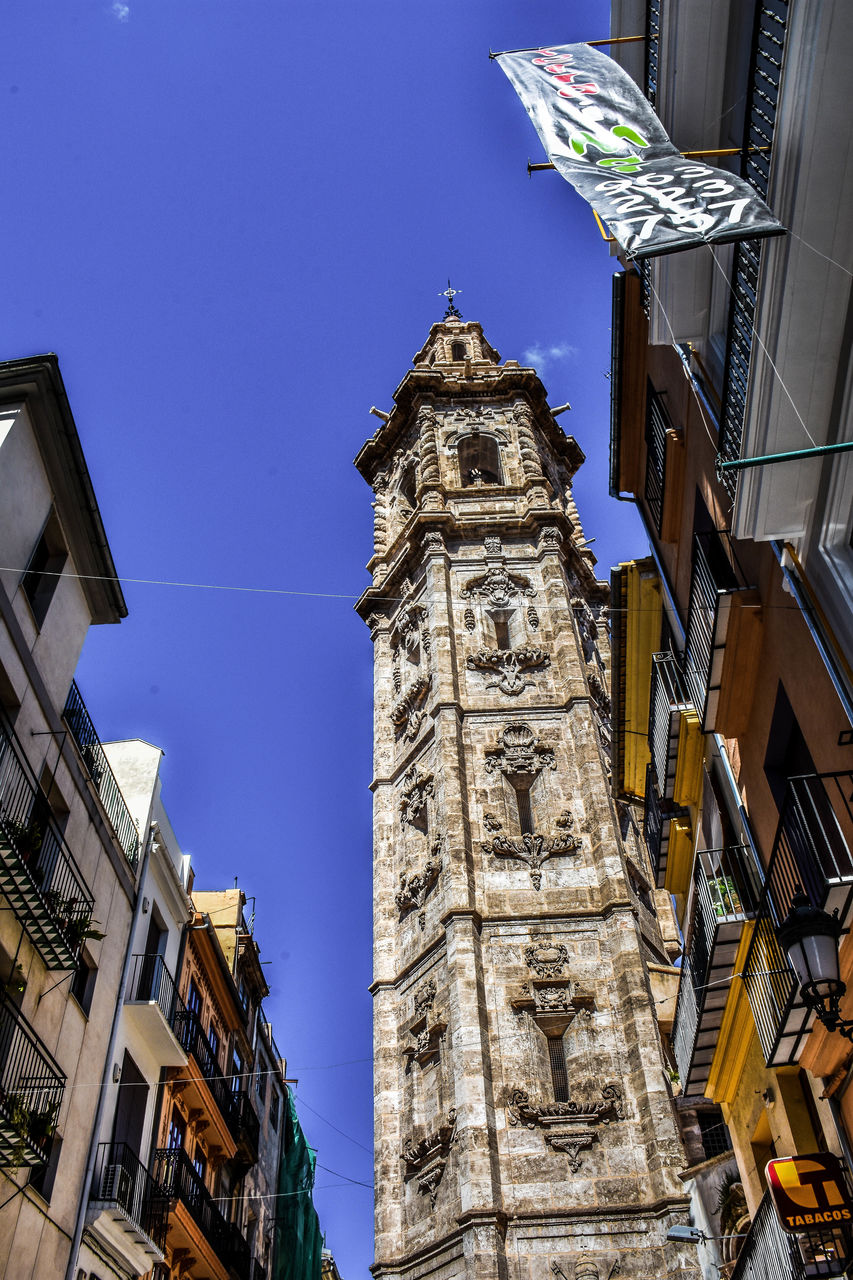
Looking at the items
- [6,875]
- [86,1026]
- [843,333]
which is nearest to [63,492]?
[6,875]

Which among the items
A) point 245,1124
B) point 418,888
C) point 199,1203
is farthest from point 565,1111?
point 245,1124

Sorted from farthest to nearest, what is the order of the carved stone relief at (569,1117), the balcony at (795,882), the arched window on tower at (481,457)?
1. the arched window on tower at (481,457)
2. the carved stone relief at (569,1117)
3. the balcony at (795,882)

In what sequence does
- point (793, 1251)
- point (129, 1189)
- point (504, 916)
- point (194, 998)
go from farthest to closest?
point (194, 998) → point (504, 916) → point (129, 1189) → point (793, 1251)

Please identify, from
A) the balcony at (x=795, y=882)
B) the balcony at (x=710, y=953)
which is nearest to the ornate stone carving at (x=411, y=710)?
the balcony at (x=710, y=953)

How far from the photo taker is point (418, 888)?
790 inches

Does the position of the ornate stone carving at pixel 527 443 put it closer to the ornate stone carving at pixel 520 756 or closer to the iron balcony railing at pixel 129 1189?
the ornate stone carving at pixel 520 756

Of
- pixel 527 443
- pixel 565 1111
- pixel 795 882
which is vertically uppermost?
pixel 527 443

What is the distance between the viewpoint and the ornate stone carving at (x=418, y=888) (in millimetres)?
19734

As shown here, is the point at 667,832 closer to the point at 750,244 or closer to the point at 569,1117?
the point at 569,1117

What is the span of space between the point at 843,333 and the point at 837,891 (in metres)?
3.71

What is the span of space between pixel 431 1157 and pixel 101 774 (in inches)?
298

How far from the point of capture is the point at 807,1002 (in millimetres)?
7359

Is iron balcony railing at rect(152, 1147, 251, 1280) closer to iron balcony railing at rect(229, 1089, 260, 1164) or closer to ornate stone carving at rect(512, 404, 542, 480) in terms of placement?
iron balcony railing at rect(229, 1089, 260, 1164)

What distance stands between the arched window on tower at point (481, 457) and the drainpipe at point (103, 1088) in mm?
14428
